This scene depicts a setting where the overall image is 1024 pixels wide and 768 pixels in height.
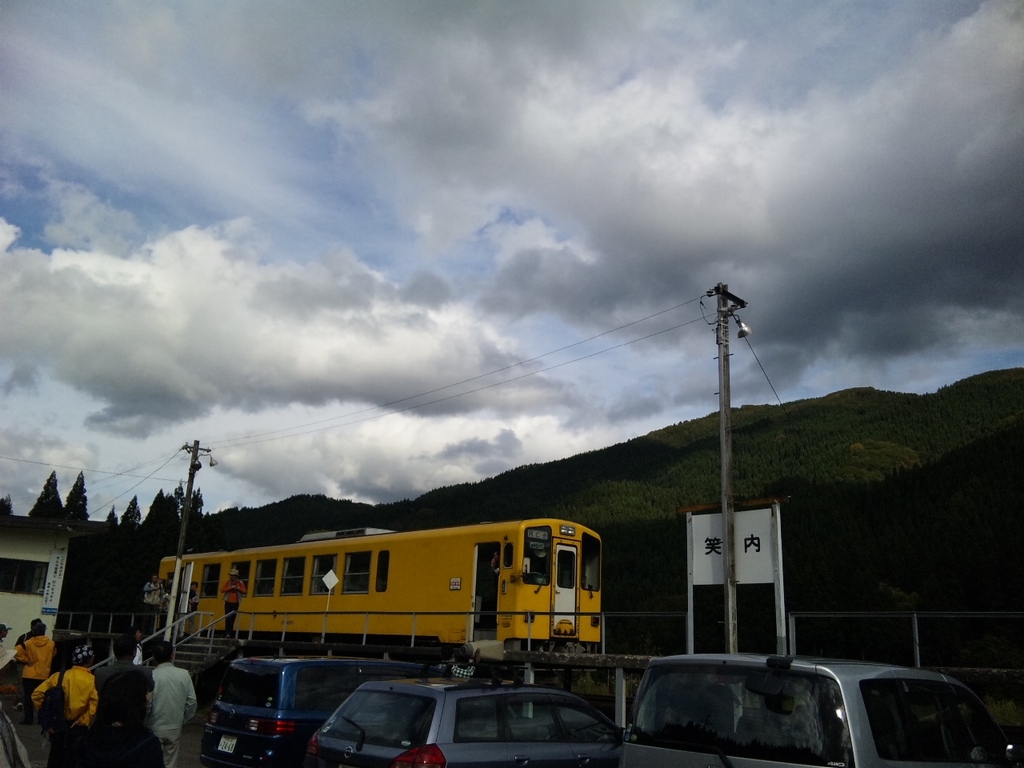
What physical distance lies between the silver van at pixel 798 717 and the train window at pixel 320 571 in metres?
17.0

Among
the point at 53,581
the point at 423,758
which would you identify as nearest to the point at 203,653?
the point at 53,581

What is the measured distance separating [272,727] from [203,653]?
44.9 feet

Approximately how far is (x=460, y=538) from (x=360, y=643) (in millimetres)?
4058

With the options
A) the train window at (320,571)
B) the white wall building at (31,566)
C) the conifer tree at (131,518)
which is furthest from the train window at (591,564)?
the conifer tree at (131,518)

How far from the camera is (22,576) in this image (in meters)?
24.3

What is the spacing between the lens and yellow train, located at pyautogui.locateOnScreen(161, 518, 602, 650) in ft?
56.7

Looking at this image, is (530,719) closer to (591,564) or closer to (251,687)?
(251,687)

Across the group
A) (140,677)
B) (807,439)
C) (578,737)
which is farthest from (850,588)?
(807,439)

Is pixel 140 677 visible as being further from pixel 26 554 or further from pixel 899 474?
pixel 899 474

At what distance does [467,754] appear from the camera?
6781 mm

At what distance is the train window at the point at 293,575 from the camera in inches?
886

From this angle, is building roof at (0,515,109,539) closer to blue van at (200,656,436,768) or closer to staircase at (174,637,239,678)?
staircase at (174,637,239,678)

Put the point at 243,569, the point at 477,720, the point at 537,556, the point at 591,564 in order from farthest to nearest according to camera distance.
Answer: the point at 243,569
the point at 591,564
the point at 537,556
the point at 477,720

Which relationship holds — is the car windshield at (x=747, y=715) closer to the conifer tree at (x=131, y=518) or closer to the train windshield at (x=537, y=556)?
the train windshield at (x=537, y=556)
